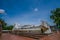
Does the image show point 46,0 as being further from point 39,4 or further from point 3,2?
point 3,2

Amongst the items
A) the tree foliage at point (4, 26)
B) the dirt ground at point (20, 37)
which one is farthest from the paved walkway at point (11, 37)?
the tree foliage at point (4, 26)

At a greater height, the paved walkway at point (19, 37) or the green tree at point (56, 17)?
the green tree at point (56, 17)

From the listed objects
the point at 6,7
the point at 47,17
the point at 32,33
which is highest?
the point at 6,7

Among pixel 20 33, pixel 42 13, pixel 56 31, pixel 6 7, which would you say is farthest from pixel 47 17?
pixel 6 7

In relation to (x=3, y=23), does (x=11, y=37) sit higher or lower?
lower

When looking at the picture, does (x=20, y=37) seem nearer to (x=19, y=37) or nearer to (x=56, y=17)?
(x=19, y=37)

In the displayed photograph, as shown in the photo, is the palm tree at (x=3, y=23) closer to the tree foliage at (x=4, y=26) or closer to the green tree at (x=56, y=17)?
the tree foliage at (x=4, y=26)

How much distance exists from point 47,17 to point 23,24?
369 millimetres

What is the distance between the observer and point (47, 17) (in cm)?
240

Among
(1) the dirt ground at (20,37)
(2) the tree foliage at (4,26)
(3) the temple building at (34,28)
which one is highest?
(2) the tree foliage at (4,26)

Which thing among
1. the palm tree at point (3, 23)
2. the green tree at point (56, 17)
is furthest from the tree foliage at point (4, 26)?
the green tree at point (56, 17)

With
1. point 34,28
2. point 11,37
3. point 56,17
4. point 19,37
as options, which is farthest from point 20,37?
point 56,17

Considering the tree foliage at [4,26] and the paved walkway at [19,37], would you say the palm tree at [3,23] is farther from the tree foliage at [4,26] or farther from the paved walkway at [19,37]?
the paved walkway at [19,37]

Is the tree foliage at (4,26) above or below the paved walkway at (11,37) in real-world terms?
above
